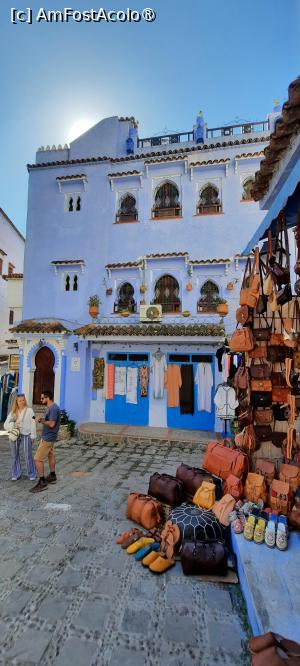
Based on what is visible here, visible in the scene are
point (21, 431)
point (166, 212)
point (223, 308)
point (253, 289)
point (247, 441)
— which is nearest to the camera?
point (253, 289)

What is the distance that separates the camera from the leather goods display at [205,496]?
499cm

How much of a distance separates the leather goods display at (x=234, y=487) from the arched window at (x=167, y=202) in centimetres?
1020

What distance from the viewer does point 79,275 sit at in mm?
12727

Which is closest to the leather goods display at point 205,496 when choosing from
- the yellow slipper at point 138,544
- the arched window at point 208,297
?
the yellow slipper at point 138,544

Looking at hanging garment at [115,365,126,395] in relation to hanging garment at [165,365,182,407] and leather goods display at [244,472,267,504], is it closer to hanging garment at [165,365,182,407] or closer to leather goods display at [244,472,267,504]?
hanging garment at [165,365,182,407]

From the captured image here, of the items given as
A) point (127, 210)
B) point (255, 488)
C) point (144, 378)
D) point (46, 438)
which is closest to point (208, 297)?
point (144, 378)

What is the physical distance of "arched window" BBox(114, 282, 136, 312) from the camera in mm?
12336

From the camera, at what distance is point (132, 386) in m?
11.9

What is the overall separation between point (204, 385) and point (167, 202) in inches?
292

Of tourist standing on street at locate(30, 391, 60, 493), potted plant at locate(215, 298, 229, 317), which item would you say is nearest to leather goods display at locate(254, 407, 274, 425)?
tourist standing on street at locate(30, 391, 60, 493)

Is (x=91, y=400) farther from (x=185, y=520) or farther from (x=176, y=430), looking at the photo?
(x=185, y=520)

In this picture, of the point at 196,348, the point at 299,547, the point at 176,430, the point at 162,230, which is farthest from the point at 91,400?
the point at 299,547

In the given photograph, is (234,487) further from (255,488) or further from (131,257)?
(131,257)

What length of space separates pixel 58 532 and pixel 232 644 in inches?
116
